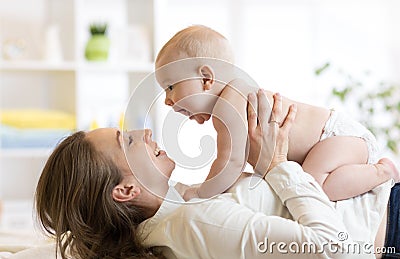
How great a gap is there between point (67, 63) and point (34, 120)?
43cm

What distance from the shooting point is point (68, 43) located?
458 centimetres

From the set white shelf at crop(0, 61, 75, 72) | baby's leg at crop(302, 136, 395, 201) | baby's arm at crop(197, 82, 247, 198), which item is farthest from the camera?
white shelf at crop(0, 61, 75, 72)

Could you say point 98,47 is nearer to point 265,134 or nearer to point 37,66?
point 37,66

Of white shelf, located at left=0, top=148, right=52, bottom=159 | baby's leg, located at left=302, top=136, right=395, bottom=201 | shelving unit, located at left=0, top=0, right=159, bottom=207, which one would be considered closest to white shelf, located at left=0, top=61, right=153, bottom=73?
shelving unit, located at left=0, top=0, right=159, bottom=207

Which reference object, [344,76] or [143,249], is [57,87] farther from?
[143,249]

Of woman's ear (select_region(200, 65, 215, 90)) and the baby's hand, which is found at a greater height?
woman's ear (select_region(200, 65, 215, 90))

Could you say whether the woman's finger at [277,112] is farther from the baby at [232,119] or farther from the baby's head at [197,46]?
the baby's head at [197,46]

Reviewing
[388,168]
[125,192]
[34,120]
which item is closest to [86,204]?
[125,192]

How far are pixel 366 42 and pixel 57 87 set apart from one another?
222cm

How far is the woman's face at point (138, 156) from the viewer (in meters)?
1.57

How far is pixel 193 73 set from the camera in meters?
1.61

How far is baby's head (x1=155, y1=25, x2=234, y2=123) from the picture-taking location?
161cm

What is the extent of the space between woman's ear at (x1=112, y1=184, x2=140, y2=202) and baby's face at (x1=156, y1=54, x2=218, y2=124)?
0.21 m

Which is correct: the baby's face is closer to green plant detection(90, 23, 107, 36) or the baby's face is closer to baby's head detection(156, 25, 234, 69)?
baby's head detection(156, 25, 234, 69)
